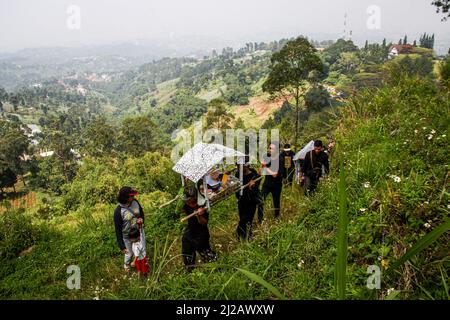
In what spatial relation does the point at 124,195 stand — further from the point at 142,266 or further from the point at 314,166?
the point at 314,166

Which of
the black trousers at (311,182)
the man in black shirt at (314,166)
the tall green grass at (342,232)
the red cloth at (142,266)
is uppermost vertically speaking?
the tall green grass at (342,232)

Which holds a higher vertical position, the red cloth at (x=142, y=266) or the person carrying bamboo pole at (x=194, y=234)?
the person carrying bamboo pole at (x=194, y=234)

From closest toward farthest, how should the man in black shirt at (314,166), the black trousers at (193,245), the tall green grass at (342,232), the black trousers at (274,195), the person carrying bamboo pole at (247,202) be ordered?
the tall green grass at (342,232), the black trousers at (193,245), the person carrying bamboo pole at (247,202), the black trousers at (274,195), the man in black shirt at (314,166)

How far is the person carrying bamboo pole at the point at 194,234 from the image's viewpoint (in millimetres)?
4238

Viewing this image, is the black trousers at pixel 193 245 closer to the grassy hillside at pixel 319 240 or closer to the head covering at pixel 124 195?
the grassy hillside at pixel 319 240

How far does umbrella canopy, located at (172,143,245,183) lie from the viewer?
16.3 feet

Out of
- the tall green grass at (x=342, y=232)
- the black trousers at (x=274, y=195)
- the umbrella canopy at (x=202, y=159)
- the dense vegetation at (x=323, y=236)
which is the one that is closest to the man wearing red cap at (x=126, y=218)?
the dense vegetation at (x=323, y=236)

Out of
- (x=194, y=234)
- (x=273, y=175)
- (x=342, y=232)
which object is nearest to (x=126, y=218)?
(x=194, y=234)

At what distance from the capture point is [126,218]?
14.3ft

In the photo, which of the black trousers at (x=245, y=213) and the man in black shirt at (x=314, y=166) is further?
the man in black shirt at (x=314, y=166)

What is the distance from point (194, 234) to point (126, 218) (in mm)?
982

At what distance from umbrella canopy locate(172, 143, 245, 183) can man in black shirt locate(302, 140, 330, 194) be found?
1.49 m

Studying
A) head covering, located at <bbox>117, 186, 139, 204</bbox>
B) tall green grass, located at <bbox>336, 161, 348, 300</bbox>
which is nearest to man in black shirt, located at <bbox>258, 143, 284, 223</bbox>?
head covering, located at <bbox>117, 186, 139, 204</bbox>

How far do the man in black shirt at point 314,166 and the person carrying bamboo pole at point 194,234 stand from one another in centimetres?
237
